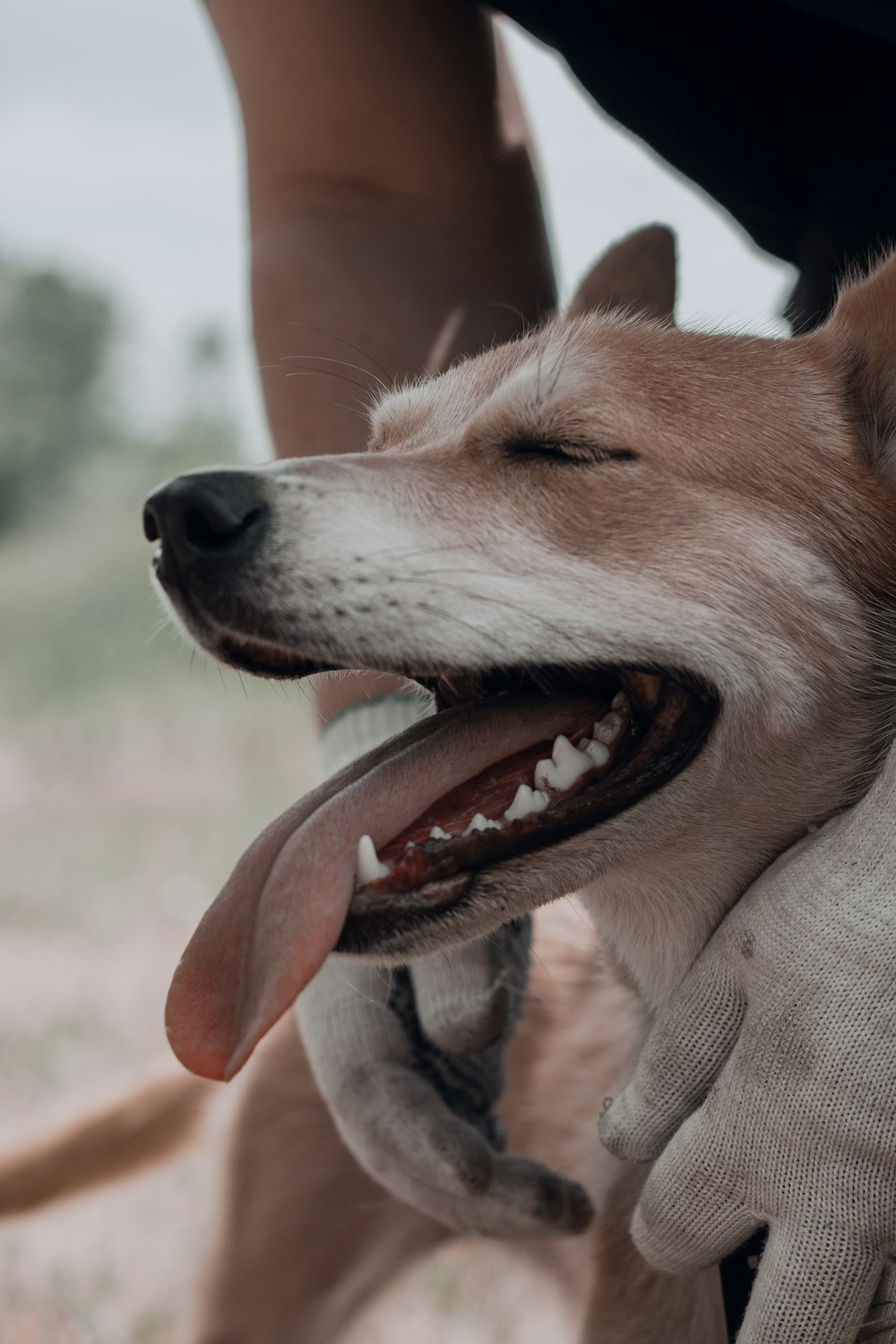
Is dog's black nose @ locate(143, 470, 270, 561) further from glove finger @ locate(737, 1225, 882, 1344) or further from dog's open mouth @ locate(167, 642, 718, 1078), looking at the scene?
glove finger @ locate(737, 1225, 882, 1344)

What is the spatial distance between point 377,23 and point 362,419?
72 cm

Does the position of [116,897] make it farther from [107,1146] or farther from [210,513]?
[210,513]

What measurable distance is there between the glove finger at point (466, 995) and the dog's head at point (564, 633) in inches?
11.8

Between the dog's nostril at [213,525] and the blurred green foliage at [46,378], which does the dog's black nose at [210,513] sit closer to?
the dog's nostril at [213,525]

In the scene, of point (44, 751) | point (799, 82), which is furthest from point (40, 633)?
point (799, 82)

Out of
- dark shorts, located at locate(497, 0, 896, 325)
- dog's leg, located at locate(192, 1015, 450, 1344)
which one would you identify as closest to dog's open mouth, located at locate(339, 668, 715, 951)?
dark shorts, located at locate(497, 0, 896, 325)

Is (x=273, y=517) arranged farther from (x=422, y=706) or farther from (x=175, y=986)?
(x=422, y=706)

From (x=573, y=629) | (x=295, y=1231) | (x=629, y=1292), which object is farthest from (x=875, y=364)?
(x=295, y=1231)

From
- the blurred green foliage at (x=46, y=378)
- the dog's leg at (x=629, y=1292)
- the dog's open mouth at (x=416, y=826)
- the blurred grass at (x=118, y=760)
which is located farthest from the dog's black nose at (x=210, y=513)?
the blurred green foliage at (x=46, y=378)

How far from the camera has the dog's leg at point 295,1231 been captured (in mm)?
2266

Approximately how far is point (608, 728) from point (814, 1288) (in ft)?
2.06

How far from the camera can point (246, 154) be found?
2256mm

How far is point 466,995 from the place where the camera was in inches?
65.8

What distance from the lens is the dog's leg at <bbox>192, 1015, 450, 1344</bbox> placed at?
2266 mm
